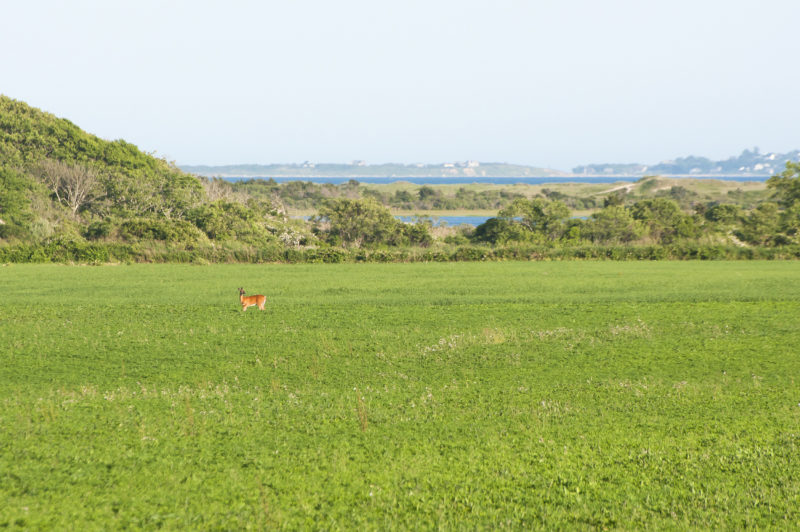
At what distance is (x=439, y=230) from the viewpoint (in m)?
55.3

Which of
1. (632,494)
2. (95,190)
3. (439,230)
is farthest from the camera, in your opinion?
(439,230)

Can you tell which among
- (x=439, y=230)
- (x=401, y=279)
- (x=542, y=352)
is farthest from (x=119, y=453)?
(x=439, y=230)

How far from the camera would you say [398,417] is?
28.2 feet

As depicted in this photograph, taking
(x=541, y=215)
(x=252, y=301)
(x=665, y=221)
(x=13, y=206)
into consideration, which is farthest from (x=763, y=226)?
(x=13, y=206)

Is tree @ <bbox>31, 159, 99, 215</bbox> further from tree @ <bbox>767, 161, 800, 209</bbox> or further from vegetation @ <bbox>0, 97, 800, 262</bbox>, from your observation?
tree @ <bbox>767, 161, 800, 209</bbox>

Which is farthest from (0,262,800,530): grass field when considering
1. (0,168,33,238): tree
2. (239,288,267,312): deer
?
(0,168,33,238): tree

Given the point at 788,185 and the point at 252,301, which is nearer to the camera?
the point at 252,301

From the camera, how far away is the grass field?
6.14 m

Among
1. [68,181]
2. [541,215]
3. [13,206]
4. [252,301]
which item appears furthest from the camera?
[68,181]

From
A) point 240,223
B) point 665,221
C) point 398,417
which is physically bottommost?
point 665,221

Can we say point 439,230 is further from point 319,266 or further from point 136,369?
point 136,369

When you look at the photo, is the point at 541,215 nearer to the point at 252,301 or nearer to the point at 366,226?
the point at 366,226

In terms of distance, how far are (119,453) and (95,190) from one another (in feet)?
167

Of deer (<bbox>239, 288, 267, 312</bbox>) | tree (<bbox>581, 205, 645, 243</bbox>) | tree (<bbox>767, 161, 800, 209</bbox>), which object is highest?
tree (<bbox>767, 161, 800, 209</bbox>)
